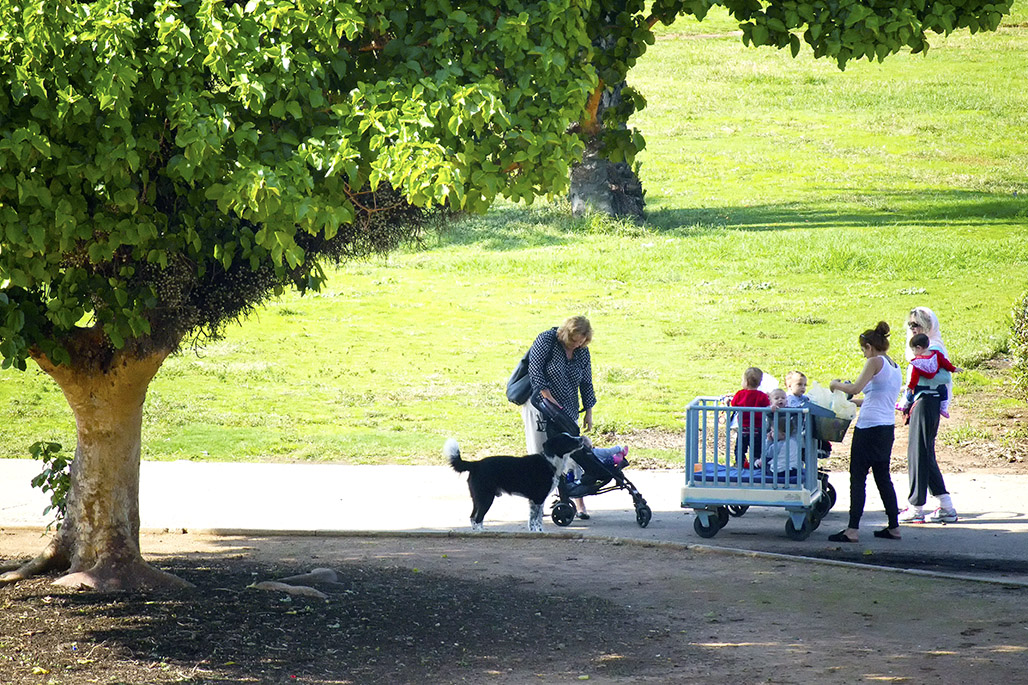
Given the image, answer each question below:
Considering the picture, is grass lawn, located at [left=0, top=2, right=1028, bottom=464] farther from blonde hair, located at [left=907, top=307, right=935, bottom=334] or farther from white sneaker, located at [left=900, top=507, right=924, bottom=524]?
blonde hair, located at [left=907, top=307, right=935, bottom=334]

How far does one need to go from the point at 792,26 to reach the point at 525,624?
376 cm

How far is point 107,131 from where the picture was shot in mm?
5176

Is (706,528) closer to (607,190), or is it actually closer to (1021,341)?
(1021,341)

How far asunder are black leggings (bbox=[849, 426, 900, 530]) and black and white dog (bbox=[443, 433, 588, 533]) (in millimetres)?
2201

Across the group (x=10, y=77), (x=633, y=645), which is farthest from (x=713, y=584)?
(x=10, y=77)

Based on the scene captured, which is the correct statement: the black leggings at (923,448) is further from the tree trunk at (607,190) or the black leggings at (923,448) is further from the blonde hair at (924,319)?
the tree trunk at (607,190)

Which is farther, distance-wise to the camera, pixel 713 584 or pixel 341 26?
pixel 713 584

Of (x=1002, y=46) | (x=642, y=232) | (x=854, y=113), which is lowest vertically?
(x=642, y=232)

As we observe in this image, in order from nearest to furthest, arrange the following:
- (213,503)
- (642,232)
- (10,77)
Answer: (10,77)
(213,503)
(642,232)

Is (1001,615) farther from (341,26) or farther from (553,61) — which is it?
(341,26)

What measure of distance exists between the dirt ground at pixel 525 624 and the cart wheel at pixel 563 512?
0.94 meters

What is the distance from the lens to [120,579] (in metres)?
7.78

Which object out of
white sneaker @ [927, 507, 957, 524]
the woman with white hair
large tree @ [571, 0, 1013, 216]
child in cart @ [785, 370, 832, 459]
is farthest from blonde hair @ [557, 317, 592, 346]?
large tree @ [571, 0, 1013, 216]

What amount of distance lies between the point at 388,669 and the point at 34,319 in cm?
269
